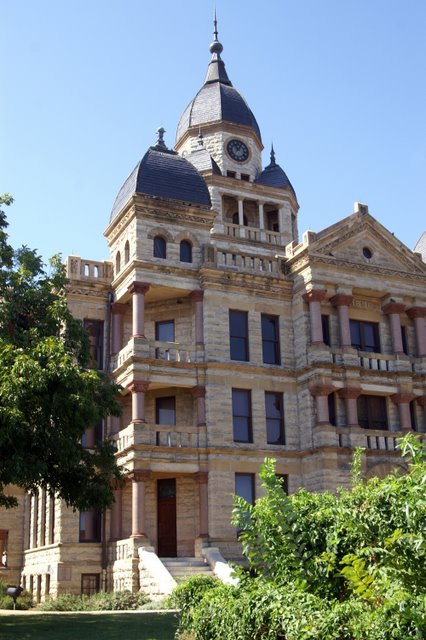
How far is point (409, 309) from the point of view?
36.9 meters

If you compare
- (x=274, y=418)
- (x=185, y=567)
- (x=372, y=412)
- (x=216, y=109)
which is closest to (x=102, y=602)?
(x=185, y=567)

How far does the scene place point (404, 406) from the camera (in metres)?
35.1

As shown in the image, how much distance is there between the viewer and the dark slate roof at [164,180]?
34528 millimetres

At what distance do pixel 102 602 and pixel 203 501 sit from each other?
19.0 feet

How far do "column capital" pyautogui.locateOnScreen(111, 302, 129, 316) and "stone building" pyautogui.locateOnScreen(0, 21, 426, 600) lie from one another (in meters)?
0.05

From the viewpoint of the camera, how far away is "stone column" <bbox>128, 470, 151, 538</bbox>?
1190 inches

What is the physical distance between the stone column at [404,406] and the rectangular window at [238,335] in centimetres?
693

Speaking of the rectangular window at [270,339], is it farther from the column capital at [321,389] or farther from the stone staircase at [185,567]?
the stone staircase at [185,567]

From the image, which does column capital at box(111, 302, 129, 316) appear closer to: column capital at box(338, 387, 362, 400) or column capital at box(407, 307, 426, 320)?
column capital at box(338, 387, 362, 400)

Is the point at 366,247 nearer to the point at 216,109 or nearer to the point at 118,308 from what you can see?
the point at 118,308

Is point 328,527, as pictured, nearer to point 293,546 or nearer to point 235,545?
point 293,546

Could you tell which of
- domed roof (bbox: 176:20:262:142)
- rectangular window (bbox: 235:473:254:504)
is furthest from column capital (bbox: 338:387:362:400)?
domed roof (bbox: 176:20:262:142)

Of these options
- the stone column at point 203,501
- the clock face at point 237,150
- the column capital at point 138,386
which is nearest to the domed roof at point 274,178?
the clock face at point 237,150

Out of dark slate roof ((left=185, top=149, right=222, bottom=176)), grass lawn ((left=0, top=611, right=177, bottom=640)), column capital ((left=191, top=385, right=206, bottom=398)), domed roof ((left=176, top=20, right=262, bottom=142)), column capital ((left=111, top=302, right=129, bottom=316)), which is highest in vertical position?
domed roof ((left=176, top=20, right=262, bottom=142))
